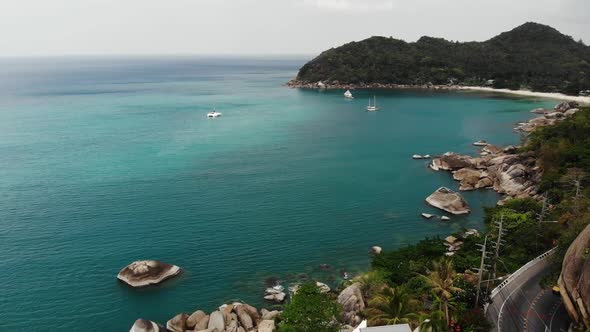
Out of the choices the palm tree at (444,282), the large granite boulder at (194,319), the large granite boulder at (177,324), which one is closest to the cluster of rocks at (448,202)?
the palm tree at (444,282)

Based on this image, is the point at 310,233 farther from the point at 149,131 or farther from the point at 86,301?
the point at 149,131

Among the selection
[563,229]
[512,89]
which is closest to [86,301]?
[563,229]

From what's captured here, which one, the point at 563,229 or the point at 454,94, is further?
the point at 454,94

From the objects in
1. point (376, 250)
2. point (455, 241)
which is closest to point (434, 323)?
point (376, 250)

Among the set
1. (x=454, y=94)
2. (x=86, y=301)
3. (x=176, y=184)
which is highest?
(x=454, y=94)

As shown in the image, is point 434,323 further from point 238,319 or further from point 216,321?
point 216,321

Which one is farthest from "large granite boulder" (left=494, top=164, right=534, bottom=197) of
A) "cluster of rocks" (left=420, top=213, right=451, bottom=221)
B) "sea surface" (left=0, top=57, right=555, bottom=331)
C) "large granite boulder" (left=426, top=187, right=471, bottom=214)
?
"cluster of rocks" (left=420, top=213, right=451, bottom=221)

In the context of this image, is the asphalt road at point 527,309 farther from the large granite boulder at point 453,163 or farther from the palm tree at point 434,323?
the large granite boulder at point 453,163
